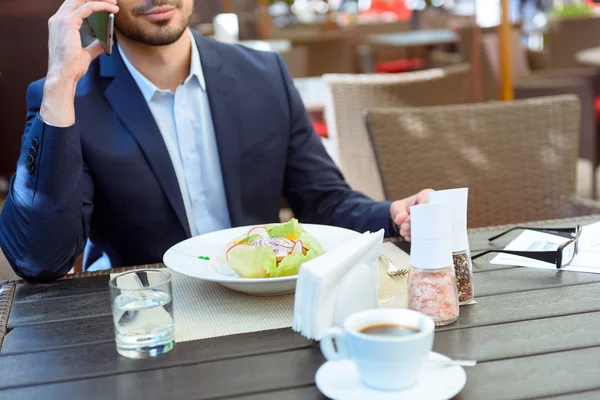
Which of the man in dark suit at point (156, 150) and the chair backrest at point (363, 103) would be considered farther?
the chair backrest at point (363, 103)

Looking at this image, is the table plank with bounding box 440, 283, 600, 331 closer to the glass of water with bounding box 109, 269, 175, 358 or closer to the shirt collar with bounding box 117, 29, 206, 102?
the glass of water with bounding box 109, 269, 175, 358

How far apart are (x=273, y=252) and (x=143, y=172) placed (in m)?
0.58

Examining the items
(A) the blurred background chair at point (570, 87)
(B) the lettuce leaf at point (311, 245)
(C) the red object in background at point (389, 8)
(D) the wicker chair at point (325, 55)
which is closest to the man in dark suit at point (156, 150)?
(B) the lettuce leaf at point (311, 245)

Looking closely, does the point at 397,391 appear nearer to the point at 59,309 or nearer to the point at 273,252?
the point at 273,252

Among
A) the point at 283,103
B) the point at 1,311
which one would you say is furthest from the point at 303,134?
the point at 1,311

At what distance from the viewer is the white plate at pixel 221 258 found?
3.83ft

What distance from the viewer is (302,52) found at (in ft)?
14.3

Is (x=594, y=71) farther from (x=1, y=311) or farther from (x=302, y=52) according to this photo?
(x=1, y=311)

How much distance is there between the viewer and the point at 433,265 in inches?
41.4

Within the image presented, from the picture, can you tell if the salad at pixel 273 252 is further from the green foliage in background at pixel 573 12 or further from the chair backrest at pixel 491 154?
the green foliage in background at pixel 573 12

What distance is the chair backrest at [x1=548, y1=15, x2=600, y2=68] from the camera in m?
5.68

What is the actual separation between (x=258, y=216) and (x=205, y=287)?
0.58 metres

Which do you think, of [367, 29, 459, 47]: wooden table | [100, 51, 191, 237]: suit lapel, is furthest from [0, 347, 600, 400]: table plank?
[367, 29, 459, 47]: wooden table

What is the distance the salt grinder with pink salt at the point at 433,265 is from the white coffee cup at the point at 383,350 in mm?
160
